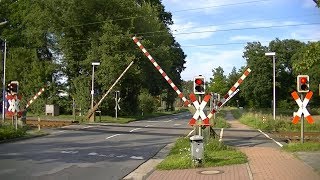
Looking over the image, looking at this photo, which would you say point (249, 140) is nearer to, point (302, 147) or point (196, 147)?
point (302, 147)

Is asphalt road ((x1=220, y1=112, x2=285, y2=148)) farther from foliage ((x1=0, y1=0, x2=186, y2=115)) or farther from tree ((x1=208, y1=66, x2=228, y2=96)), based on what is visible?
tree ((x1=208, y1=66, x2=228, y2=96))

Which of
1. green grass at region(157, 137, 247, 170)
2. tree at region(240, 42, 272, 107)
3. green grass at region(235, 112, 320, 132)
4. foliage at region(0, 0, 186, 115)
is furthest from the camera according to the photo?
tree at region(240, 42, 272, 107)

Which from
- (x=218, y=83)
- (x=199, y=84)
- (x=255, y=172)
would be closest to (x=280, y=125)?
(x=199, y=84)

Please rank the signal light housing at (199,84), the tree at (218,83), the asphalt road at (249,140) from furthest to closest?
the tree at (218,83), the asphalt road at (249,140), the signal light housing at (199,84)

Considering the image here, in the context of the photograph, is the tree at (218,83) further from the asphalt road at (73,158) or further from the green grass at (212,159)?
the green grass at (212,159)

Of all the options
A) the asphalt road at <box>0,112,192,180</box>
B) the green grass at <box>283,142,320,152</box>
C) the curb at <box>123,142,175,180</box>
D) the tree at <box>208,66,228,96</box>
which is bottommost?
the curb at <box>123,142,175,180</box>

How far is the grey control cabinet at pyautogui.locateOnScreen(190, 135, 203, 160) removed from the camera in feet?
41.0

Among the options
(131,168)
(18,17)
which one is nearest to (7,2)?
(18,17)

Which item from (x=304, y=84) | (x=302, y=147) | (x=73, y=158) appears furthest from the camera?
(x=304, y=84)

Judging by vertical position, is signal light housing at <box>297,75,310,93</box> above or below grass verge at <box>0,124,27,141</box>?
above

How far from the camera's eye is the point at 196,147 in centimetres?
1262

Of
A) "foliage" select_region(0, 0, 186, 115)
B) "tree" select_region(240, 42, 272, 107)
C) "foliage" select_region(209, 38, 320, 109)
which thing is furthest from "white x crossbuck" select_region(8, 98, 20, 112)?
"tree" select_region(240, 42, 272, 107)

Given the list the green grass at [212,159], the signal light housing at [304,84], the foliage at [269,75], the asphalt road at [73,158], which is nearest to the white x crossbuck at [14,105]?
the asphalt road at [73,158]

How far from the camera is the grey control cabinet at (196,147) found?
12.5m
